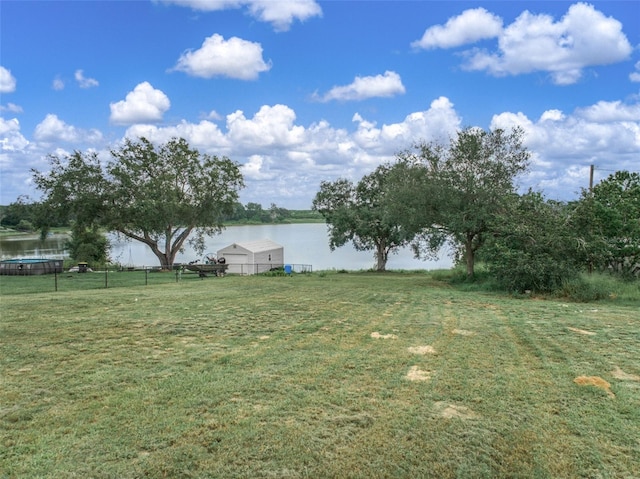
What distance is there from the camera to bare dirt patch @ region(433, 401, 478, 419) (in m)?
3.12

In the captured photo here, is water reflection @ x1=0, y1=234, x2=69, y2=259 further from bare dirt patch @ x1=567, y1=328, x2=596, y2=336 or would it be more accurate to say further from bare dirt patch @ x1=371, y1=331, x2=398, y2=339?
bare dirt patch @ x1=567, y1=328, x2=596, y2=336

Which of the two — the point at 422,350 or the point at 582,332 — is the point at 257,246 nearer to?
the point at 582,332

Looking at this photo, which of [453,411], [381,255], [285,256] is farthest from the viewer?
[285,256]

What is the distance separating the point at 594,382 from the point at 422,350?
165cm

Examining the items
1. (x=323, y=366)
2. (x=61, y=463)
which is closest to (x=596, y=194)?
(x=323, y=366)

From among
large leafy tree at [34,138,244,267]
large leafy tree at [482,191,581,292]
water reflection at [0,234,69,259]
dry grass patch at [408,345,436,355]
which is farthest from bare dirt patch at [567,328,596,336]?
water reflection at [0,234,69,259]

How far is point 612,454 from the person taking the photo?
104 inches

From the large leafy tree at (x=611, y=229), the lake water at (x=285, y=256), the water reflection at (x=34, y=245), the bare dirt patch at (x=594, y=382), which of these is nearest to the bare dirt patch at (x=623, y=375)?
the bare dirt patch at (x=594, y=382)

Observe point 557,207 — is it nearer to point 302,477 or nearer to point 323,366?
point 323,366

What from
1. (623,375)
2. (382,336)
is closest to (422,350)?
(382,336)

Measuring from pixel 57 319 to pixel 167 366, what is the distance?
337cm

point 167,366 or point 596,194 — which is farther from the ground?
point 596,194

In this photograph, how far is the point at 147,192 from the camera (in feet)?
74.9

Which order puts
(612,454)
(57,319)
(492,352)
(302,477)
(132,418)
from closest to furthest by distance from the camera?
(302,477) < (612,454) < (132,418) < (492,352) < (57,319)
